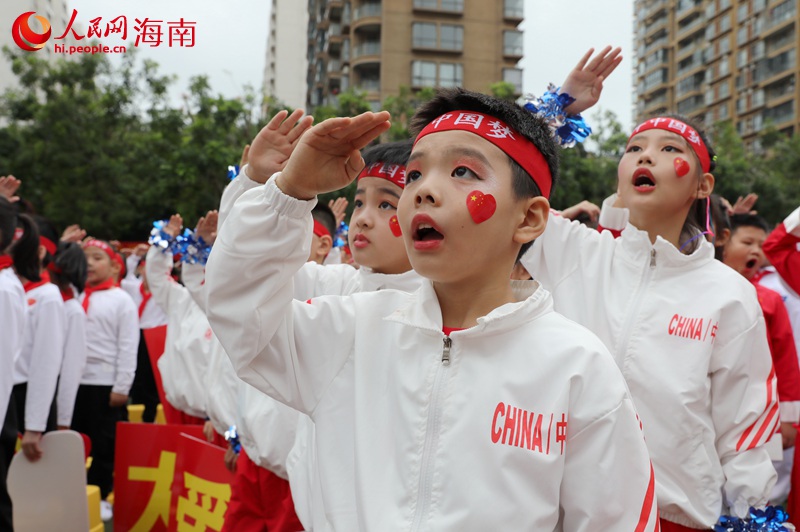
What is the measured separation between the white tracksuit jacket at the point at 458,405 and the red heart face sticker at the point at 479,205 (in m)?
0.25

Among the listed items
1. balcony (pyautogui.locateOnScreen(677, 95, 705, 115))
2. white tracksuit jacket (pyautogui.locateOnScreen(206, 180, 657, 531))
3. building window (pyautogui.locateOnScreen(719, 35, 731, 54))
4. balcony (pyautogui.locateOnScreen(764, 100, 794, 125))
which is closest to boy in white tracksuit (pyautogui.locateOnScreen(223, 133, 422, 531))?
white tracksuit jacket (pyautogui.locateOnScreen(206, 180, 657, 531))

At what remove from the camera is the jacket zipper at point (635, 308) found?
10.6 ft

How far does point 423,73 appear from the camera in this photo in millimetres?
45406

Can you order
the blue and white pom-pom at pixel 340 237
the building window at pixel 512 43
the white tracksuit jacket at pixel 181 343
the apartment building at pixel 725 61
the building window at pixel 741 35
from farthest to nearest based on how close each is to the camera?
1. the building window at pixel 741 35
2. the apartment building at pixel 725 61
3. the building window at pixel 512 43
4. the white tracksuit jacket at pixel 181 343
5. the blue and white pom-pom at pixel 340 237

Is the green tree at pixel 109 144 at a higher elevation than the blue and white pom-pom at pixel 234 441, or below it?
higher

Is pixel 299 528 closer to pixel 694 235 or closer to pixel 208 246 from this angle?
pixel 694 235

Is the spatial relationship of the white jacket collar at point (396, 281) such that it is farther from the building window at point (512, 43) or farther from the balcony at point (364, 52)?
the building window at point (512, 43)

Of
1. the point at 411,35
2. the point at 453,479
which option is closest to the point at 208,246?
the point at 453,479

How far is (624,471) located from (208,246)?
402cm

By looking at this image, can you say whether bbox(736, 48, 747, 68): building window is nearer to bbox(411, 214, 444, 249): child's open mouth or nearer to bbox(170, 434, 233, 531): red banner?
bbox(170, 434, 233, 531): red banner

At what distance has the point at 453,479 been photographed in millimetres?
1928

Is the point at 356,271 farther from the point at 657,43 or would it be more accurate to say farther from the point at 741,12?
the point at 657,43

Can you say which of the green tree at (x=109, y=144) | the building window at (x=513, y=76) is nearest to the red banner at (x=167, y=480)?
the green tree at (x=109, y=144)

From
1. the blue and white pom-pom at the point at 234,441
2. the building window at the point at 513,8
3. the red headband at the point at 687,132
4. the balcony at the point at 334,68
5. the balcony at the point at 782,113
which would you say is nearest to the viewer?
the red headband at the point at 687,132
